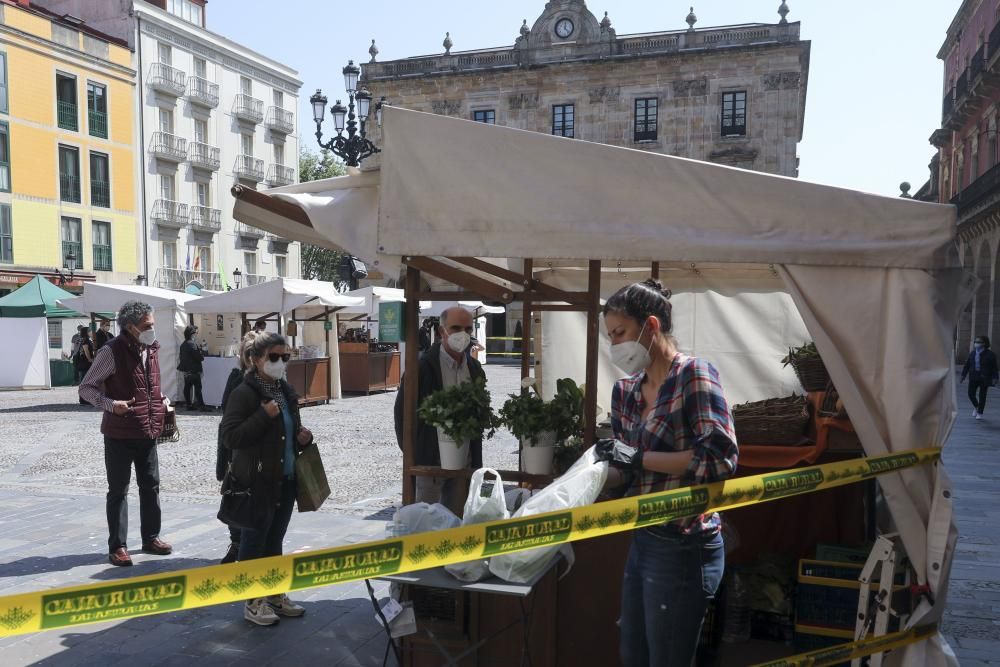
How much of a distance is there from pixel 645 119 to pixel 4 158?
94.1 feet

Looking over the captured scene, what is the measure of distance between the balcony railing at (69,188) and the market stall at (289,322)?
638 inches

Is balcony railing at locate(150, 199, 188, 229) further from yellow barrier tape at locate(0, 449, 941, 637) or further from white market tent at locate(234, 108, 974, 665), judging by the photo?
yellow barrier tape at locate(0, 449, 941, 637)

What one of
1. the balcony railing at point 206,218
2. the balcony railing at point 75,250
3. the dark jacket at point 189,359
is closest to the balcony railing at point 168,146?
the balcony railing at point 206,218

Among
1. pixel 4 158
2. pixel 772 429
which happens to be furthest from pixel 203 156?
pixel 772 429

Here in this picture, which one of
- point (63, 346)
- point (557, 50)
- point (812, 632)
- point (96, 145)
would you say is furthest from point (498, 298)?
point (557, 50)

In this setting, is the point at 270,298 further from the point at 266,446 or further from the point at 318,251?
the point at 318,251

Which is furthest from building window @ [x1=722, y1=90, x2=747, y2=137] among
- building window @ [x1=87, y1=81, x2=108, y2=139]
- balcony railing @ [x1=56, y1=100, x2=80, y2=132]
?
balcony railing @ [x1=56, y1=100, x2=80, y2=132]

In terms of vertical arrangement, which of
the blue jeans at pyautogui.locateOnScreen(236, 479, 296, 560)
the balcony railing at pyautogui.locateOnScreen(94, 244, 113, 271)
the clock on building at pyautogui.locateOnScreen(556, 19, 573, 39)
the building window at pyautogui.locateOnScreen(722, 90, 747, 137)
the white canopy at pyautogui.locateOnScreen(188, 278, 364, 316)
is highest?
the clock on building at pyautogui.locateOnScreen(556, 19, 573, 39)

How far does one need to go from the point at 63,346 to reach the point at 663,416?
30223 mm

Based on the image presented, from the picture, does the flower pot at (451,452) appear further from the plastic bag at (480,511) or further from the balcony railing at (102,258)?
the balcony railing at (102,258)

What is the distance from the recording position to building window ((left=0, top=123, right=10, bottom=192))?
29.2 m

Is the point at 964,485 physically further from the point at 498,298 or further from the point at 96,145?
the point at 96,145

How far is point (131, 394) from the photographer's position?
18.8 feet

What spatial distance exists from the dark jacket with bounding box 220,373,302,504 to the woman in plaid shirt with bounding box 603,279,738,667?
233 centimetres
